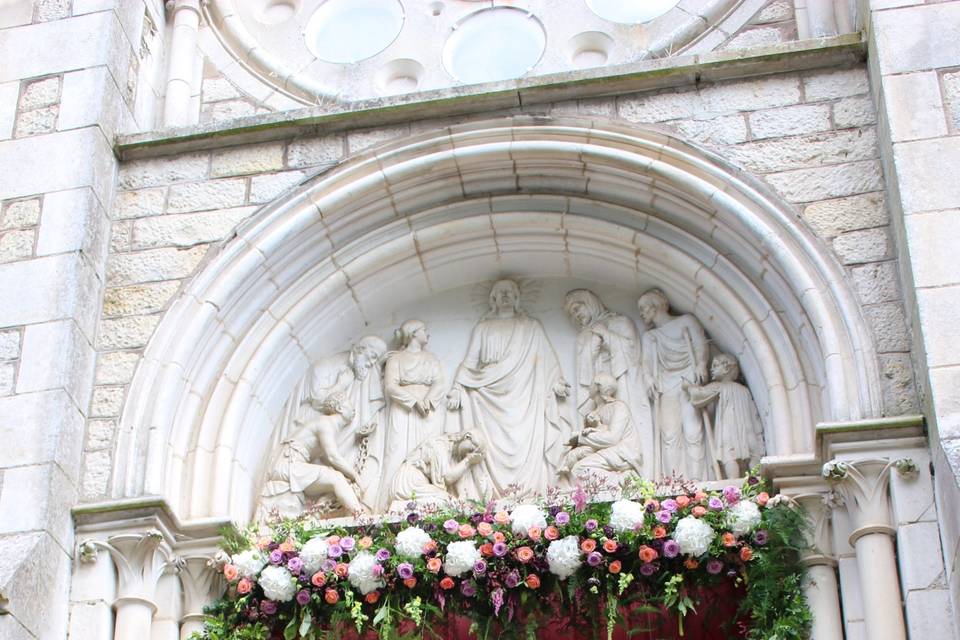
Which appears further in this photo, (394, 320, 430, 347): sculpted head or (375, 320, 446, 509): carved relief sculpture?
(394, 320, 430, 347): sculpted head

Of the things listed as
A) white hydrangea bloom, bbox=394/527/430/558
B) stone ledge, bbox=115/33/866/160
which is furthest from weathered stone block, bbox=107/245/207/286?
white hydrangea bloom, bbox=394/527/430/558

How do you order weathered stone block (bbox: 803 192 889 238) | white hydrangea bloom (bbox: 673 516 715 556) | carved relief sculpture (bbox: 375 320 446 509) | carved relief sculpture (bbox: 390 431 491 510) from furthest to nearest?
carved relief sculpture (bbox: 375 320 446 509) < carved relief sculpture (bbox: 390 431 491 510) < weathered stone block (bbox: 803 192 889 238) < white hydrangea bloom (bbox: 673 516 715 556)

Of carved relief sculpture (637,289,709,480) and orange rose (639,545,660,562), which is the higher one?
carved relief sculpture (637,289,709,480)

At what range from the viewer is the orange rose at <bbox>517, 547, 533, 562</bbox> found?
7.34 metres

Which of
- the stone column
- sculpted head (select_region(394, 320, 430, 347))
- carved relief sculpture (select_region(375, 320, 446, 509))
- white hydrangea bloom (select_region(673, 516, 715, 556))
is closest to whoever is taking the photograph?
the stone column

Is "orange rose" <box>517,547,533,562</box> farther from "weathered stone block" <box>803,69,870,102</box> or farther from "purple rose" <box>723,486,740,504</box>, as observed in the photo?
"weathered stone block" <box>803,69,870,102</box>

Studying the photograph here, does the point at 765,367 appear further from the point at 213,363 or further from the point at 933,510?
the point at 213,363

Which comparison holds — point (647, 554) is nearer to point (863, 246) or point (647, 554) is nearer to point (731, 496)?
point (731, 496)

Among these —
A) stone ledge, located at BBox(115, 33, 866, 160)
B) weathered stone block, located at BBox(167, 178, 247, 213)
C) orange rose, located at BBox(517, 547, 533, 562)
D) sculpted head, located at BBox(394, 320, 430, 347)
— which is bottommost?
orange rose, located at BBox(517, 547, 533, 562)

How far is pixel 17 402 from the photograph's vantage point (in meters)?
7.79

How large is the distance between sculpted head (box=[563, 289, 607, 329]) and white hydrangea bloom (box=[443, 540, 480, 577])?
1.78 meters

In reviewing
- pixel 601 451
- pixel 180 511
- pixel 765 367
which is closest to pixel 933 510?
pixel 765 367

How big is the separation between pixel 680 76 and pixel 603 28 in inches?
37.2

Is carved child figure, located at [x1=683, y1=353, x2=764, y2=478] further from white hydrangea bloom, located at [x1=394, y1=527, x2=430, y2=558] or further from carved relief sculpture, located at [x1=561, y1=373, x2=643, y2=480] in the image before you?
white hydrangea bloom, located at [x1=394, y1=527, x2=430, y2=558]
